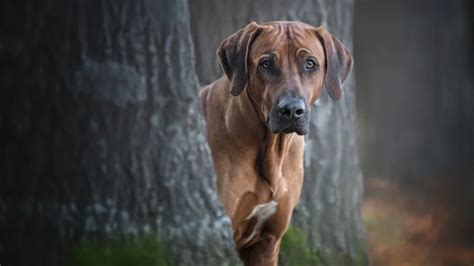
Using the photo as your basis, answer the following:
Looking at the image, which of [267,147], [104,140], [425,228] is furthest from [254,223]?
[425,228]

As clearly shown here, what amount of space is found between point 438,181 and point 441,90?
1.58 ft

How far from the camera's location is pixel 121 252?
321 cm

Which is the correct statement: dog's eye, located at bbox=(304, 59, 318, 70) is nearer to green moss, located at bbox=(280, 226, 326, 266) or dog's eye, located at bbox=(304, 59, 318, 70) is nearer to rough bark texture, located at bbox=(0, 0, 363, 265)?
rough bark texture, located at bbox=(0, 0, 363, 265)

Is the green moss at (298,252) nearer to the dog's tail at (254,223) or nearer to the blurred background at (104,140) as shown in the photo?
Answer: the dog's tail at (254,223)

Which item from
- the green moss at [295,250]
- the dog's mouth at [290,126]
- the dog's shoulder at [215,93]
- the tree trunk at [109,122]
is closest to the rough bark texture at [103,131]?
the tree trunk at [109,122]

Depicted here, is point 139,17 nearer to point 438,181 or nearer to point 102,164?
point 102,164

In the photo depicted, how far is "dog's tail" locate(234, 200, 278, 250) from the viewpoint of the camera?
372cm

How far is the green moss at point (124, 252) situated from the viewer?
126 inches

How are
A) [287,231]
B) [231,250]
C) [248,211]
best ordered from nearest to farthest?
[231,250] → [248,211] → [287,231]

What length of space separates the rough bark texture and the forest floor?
4.86ft

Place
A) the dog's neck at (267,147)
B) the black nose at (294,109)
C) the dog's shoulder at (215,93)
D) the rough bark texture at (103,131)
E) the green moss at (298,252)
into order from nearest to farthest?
1. the rough bark texture at (103,131)
2. the black nose at (294,109)
3. the dog's neck at (267,147)
4. the dog's shoulder at (215,93)
5. the green moss at (298,252)

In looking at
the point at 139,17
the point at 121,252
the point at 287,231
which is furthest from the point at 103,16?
the point at 287,231

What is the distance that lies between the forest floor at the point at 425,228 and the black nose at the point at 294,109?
141 centimetres

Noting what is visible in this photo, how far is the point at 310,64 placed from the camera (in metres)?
3.42
